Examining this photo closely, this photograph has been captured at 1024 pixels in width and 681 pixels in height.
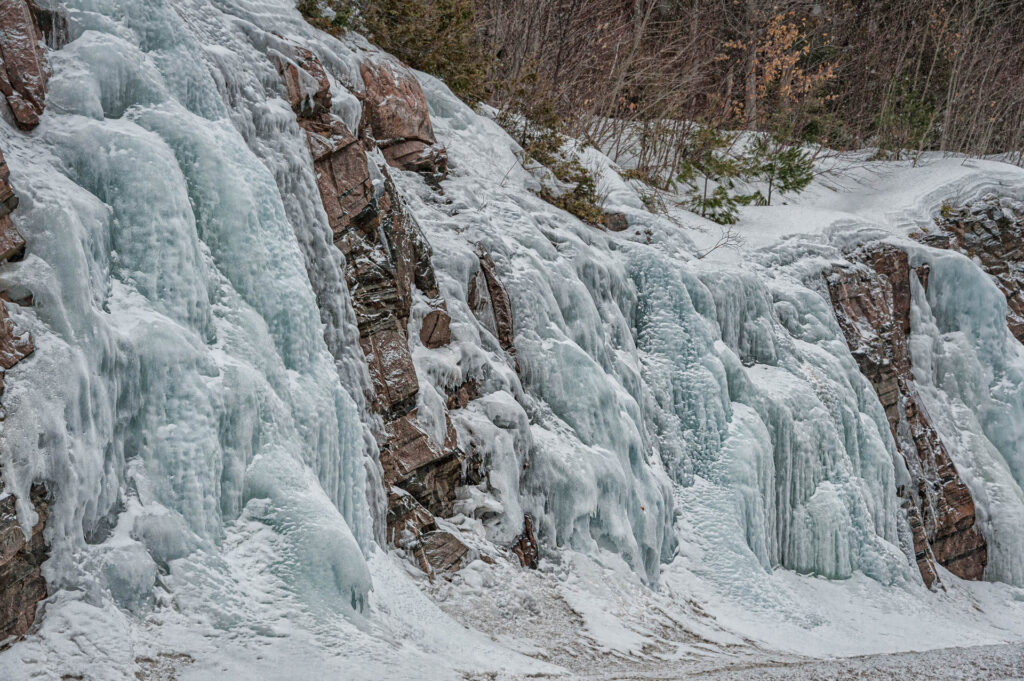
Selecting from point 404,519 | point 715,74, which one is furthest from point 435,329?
point 715,74

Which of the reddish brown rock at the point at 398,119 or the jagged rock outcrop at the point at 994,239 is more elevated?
the reddish brown rock at the point at 398,119

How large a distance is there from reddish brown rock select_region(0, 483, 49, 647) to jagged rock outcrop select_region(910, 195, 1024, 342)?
13.5 metres

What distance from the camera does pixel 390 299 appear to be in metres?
7.55

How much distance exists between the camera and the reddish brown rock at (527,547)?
7.49m

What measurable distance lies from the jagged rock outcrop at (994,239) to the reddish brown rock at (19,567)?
44.4ft

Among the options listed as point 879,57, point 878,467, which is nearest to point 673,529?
point 878,467

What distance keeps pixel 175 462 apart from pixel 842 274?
10.1 meters

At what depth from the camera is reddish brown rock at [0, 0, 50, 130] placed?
5.22 meters

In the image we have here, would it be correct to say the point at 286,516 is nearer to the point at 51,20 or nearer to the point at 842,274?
the point at 51,20

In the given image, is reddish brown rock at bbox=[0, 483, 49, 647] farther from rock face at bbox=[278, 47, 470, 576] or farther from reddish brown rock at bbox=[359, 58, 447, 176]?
reddish brown rock at bbox=[359, 58, 447, 176]

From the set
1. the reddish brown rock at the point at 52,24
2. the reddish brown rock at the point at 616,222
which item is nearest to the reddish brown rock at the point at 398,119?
the reddish brown rock at the point at 616,222

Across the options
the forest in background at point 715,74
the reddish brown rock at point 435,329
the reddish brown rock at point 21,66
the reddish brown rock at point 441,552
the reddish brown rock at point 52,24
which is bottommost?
the reddish brown rock at point 441,552

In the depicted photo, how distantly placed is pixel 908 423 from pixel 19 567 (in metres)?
11.2

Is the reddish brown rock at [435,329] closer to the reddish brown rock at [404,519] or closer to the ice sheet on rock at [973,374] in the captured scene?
the reddish brown rock at [404,519]
